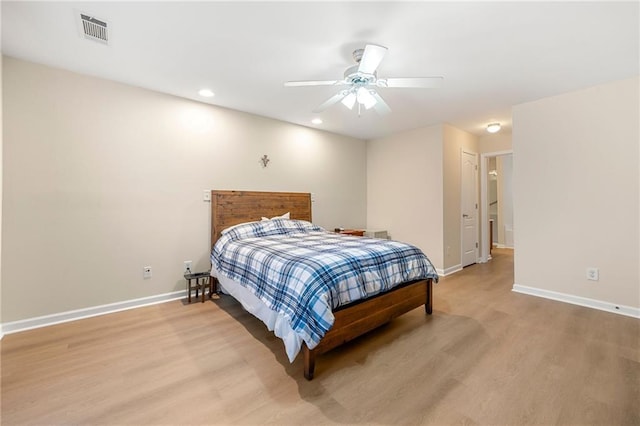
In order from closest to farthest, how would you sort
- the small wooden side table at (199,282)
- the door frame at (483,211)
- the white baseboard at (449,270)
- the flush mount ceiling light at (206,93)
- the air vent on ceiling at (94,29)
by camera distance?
the air vent on ceiling at (94,29)
the flush mount ceiling light at (206,93)
the small wooden side table at (199,282)
the white baseboard at (449,270)
the door frame at (483,211)

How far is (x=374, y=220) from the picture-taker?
5.31m

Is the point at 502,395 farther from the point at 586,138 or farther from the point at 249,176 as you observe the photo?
the point at 249,176

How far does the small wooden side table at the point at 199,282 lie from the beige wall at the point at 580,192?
154 inches

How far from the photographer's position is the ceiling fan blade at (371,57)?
184 cm

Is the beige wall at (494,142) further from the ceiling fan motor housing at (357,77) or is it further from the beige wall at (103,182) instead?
the beige wall at (103,182)

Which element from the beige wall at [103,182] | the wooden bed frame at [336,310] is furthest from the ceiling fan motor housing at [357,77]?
the beige wall at [103,182]

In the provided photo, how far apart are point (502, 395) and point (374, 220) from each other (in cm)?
382

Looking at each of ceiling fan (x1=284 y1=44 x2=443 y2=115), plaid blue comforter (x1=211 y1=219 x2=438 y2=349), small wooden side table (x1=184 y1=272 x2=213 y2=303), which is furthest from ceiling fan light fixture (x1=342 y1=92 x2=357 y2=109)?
small wooden side table (x1=184 y1=272 x2=213 y2=303)

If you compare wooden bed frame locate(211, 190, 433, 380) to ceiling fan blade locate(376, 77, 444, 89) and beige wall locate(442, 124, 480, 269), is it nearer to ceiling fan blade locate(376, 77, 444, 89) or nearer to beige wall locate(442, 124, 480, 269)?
ceiling fan blade locate(376, 77, 444, 89)

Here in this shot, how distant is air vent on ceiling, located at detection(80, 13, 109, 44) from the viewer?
1910 mm

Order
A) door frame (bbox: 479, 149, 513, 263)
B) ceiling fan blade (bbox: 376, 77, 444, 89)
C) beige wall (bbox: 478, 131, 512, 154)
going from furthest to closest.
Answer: door frame (bbox: 479, 149, 513, 263)
beige wall (bbox: 478, 131, 512, 154)
ceiling fan blade (bbox: 376, 77, 444, 89)

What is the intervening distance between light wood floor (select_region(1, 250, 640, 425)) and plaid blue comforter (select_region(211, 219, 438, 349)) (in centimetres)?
41

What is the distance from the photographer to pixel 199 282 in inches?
133

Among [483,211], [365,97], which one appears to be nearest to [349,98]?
[365,97]
